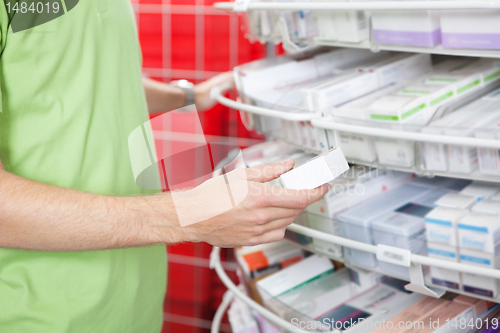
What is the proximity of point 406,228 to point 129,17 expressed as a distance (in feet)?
2.62

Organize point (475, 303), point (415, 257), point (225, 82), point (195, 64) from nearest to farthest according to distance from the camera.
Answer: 1. point (415, 257)
2. point (475, 303)
3. point (225, 82)
4. point (195, 64)

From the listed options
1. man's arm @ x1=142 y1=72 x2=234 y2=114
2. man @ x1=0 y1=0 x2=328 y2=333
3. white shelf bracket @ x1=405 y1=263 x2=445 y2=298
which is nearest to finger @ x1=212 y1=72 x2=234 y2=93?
man's arm @ x1=142 y1=72 x2=234 y2=114

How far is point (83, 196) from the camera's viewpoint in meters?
0.85

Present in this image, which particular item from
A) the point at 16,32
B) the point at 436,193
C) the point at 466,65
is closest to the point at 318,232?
the point at 436,193

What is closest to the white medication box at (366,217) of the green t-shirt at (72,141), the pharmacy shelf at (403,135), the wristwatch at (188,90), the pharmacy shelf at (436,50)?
the pharmacy shelf at (403,135)

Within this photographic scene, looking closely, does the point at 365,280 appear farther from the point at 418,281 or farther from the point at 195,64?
the point at 195,64

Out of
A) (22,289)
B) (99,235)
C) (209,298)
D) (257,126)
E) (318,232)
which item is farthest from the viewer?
(209,298)

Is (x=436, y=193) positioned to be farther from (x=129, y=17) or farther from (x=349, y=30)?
(x=129, y=17)

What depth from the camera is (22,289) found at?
0.97 metres

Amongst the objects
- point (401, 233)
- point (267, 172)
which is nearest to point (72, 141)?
point (267, 172)

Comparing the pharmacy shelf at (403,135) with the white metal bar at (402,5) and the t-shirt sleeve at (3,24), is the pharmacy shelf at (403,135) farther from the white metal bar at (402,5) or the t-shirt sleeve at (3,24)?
the t-shirt sleeve at (3,24)

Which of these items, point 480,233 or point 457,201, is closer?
point 480,233

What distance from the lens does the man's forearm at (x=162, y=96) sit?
60.7 inches

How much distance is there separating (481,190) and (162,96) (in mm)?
968
